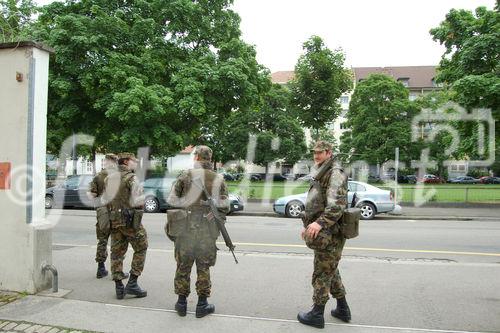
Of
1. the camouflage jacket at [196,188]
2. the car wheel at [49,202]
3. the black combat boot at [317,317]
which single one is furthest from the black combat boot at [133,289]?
the car wheel at [49,202]

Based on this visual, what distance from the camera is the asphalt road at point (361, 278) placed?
5.04 meters

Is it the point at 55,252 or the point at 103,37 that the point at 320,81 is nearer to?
the point at 103,37

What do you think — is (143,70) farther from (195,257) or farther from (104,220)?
(195,257)

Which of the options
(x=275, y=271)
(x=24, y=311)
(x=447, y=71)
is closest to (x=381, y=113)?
(x=447, y=71)

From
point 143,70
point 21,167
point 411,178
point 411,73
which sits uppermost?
point 411,73

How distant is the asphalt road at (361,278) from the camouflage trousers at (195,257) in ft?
1.76

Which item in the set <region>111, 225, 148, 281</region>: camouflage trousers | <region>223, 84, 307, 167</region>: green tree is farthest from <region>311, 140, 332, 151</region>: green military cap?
<region>223, 84, 307, 167</region>: green tree

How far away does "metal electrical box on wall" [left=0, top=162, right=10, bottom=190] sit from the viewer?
5418mm

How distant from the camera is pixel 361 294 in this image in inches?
228

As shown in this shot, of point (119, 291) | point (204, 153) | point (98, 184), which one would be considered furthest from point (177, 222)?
point (98, 184)

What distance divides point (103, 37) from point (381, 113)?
1410 inches

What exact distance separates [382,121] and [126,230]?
46.4 meters

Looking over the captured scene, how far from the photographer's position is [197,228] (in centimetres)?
469

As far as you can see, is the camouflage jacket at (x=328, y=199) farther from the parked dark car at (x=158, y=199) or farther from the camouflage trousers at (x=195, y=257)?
the parked dark car at (x=158, y=199)
